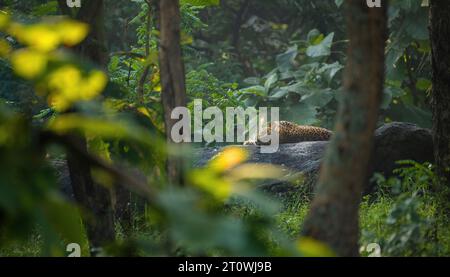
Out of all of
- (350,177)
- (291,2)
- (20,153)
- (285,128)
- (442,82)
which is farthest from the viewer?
(291,2)

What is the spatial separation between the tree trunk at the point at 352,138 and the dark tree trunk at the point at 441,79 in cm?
350

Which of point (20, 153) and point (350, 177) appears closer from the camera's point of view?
point (20, 153)

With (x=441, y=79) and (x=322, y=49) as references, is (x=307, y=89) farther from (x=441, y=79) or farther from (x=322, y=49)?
(x=441, y=79)

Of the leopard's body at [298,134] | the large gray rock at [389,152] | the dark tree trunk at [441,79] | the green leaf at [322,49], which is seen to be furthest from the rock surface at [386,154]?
the green leaf at [322,49]

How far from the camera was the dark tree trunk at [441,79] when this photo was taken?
6613 millimetres

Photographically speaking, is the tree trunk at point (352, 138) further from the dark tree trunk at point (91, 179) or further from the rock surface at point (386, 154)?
the rock surface at point (386, 154)

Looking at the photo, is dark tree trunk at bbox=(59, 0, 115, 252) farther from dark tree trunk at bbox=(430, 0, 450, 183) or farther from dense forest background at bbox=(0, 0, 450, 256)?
dark tree trunk at bbox=(430, 0, 450, 183)

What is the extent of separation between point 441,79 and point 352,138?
3.81m

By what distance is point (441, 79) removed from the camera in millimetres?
6707

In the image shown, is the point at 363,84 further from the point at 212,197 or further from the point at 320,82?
the point at 320,82

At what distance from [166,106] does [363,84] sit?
1.18 m

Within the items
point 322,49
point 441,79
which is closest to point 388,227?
point 441,79

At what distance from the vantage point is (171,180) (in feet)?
12.3
